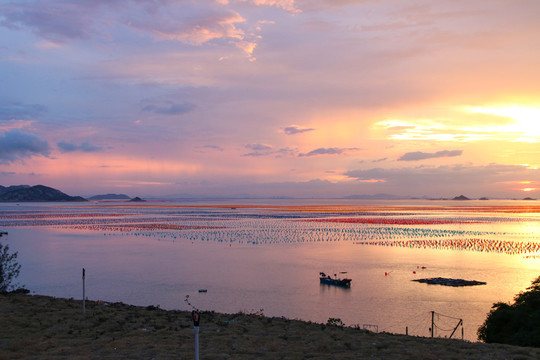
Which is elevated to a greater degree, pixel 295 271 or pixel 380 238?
→ pixel 380 238

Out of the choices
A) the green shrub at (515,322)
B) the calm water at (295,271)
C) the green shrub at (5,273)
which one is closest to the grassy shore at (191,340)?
the green shrub at (515,322)

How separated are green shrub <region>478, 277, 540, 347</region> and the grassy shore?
511 cm

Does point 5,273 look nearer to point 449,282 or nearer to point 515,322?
point 515,322

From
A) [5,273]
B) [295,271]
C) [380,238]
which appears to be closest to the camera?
[5,273]

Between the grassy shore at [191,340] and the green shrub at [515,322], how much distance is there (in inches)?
201

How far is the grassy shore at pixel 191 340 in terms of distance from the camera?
11.1m

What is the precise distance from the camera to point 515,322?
1814 cm

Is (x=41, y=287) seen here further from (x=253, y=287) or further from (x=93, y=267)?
(x=253, y=287)

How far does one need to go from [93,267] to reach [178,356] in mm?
33702

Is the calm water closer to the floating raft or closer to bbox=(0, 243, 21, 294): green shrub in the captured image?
the floating raft

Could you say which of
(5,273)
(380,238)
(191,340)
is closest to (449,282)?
(191,340)

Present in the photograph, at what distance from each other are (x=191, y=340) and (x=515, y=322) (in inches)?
533

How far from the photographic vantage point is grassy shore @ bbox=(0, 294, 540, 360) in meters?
11.1

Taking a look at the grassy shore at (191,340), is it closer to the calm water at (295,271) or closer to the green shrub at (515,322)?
the green shrub at (515,322)
